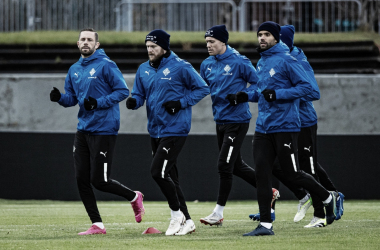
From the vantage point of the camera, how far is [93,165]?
7.31 meters

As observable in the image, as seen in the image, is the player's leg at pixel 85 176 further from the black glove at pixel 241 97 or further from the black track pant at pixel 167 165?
the black glove at pixel 241 97

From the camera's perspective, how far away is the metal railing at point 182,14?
18656 mm

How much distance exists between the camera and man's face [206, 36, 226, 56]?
26.5 ft

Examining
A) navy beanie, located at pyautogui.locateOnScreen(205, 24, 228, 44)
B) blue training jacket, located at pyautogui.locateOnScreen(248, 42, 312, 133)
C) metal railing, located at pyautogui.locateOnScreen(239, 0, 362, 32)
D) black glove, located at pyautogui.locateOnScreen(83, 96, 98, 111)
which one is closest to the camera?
blue training jacket, located at pyautogui.locateOnScreen(248, 42, 312, 133)

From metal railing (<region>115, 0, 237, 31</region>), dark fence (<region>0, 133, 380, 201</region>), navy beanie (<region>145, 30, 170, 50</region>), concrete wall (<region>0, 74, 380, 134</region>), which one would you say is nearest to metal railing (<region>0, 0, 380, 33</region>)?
metal railing (<region>115, 0, 237, 31</region>)

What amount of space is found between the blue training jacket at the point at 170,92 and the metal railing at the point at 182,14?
1150 cm

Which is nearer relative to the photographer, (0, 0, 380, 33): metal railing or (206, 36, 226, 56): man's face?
(206, 36, 226, 56): man's face

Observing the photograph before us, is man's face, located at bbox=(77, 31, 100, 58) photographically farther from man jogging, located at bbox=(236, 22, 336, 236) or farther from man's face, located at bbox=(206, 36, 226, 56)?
man jogging, located at bbox=(236, 22, 336, 236)

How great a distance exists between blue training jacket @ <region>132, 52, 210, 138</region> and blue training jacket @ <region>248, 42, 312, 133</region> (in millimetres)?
736

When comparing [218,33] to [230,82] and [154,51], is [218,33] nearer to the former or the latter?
[230,82]

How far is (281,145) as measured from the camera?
6.88m

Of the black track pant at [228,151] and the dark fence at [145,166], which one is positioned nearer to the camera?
the black track pant at [228,151]

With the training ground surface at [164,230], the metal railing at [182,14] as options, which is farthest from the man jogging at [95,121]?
the metal railing at [182,14]

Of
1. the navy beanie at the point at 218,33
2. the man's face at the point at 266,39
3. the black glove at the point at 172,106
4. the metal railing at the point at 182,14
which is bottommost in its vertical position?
the black glove at the point at 172,106
